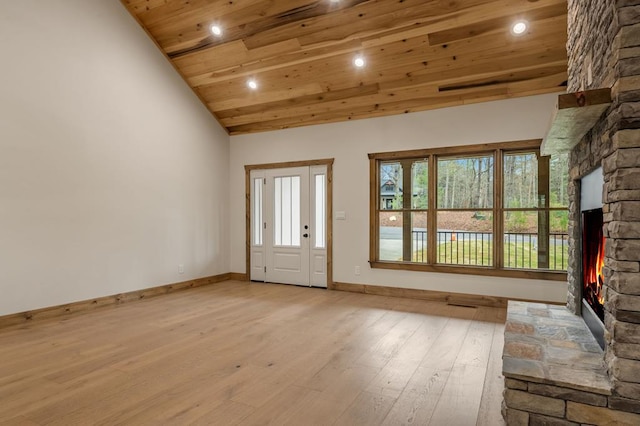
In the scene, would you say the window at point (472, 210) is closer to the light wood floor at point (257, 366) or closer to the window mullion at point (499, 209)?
the window mullion at point (499, 209)

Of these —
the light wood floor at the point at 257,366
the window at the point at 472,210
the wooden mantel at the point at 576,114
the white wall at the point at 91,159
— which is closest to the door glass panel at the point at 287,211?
the white wall at the point at 91,159

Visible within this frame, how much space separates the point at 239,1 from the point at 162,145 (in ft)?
8.17

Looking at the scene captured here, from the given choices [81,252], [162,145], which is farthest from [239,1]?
[81,252]

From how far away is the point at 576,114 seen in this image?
7.09ft

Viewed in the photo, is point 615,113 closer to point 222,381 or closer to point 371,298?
point 222,381

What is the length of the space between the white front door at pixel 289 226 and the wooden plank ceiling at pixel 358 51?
1.11 meters

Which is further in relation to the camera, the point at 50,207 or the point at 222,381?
the point at 50,207

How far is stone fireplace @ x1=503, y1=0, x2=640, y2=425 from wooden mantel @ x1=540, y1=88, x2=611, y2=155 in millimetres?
52

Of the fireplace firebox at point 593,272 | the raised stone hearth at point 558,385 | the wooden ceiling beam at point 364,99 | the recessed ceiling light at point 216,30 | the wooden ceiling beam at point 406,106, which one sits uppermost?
the recessed ceiling light at point 216,30

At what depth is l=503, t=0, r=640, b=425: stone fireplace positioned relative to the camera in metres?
→ 1.81

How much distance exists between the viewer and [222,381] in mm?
2658

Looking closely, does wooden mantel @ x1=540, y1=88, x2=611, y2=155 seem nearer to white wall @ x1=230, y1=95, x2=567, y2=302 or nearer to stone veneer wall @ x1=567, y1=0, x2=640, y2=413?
stone veneer wall @ x1=567, y1=0, x2=640, y2=413

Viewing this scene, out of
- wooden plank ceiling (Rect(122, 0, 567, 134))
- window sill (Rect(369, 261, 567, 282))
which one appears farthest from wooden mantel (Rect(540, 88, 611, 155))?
window sill (Rect(369, 261, 567, 282))

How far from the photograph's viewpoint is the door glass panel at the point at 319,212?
622 centimetres
